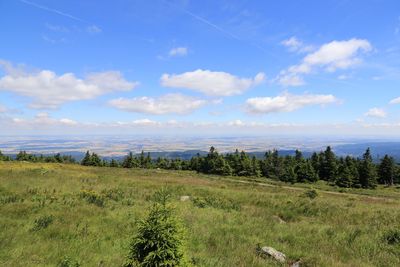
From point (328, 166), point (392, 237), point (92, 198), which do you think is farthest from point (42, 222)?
point (328, 166)

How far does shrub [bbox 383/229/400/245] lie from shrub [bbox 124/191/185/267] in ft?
28.7

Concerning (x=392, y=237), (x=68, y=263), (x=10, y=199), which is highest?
(x=68, y=263)

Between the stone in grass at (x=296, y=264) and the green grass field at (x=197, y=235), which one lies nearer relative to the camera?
the green grass field at (x=197, y=235)

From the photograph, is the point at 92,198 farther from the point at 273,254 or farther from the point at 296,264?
the point at 296,264

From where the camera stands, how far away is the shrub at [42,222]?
Result: 1032cm

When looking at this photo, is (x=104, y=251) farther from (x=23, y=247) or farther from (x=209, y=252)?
(x=209, y=252)

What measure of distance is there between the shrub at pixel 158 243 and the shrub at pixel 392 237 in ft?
28.7

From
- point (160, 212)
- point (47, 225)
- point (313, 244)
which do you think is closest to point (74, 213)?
point (47, 225)

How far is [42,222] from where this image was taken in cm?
1070

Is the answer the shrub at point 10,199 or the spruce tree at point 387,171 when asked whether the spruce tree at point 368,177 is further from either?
the shrub at point 10,199

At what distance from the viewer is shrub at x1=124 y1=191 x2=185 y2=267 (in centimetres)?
601

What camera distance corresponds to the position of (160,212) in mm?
6551

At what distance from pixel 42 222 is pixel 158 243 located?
6.66 m

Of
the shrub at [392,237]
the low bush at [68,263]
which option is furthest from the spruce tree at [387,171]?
the low bush at [68,263]
